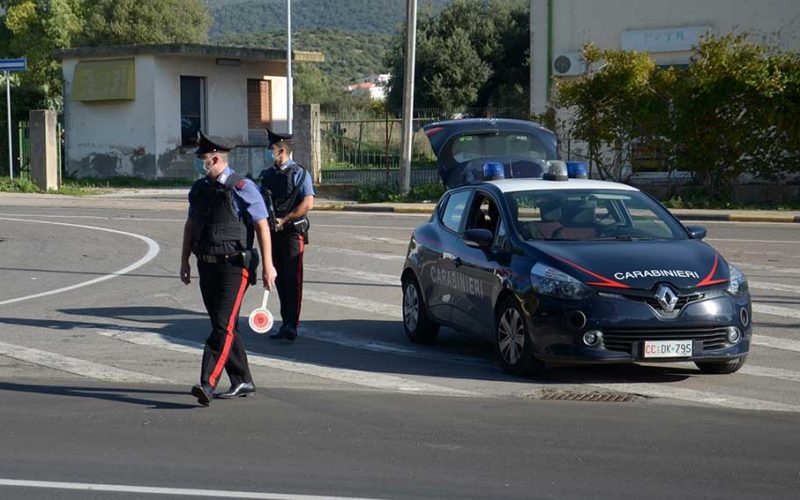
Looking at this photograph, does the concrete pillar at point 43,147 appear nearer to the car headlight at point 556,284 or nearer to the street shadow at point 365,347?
the street shadow at point 365,347

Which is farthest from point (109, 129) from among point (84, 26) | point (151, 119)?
point (84, 26)

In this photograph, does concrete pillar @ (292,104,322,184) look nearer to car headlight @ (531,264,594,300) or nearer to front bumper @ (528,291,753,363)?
car headlight @ (531,264,594,300)

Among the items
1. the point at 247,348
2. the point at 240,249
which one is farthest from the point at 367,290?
the point at 240,249

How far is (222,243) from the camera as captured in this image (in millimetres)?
8305

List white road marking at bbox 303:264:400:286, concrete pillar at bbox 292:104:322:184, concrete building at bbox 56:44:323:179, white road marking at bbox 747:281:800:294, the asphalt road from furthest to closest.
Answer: concrete building at bbox 56:44:323:179 < concrete pillar at bbox 292:104:322:184 < white road marking at bbox 303:264:400:286 < white road marking at bbox 747:281:800:294 < the asphalt road

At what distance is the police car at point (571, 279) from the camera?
8.74 m

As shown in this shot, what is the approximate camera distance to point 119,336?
1166 centimetres

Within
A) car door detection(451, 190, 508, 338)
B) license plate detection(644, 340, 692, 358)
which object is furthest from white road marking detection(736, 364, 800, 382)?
car door detection(451, 190, 508, 338)

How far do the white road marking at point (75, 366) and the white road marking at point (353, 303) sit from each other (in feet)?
12.1

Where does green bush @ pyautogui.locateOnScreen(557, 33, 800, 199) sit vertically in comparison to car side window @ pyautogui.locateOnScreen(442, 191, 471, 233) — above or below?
above

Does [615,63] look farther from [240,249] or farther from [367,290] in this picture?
[240,249]

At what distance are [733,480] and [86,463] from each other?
3.56 meters

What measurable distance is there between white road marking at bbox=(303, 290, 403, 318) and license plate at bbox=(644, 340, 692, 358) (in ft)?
14.8

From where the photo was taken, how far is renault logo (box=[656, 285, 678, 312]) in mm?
8695
